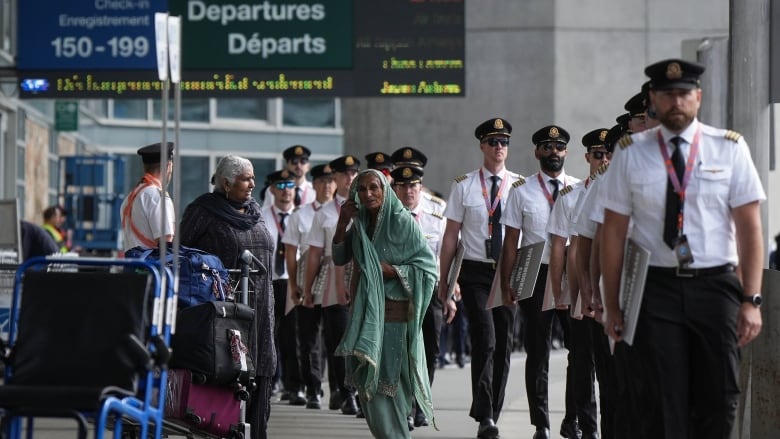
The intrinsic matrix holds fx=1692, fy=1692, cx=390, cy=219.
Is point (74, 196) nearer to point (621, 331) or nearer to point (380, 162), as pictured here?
point (380, 162)

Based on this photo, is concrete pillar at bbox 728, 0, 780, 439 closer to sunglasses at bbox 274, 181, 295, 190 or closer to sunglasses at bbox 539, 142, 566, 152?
sunglasses at bbox 539, 142, 566, 152

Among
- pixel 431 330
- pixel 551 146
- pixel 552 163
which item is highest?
pixel 551 146

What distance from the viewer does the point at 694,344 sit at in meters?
7.20

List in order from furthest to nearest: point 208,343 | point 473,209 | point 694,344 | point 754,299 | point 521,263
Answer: point 473,209
point 521,263
point 208,343
point 694,344
point 754,299

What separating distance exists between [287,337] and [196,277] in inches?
278

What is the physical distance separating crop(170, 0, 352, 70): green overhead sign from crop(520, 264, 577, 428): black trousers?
6992mm

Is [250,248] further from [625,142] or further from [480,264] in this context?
[625,142]

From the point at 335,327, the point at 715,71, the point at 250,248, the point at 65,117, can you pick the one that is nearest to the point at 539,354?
the point at 715,71

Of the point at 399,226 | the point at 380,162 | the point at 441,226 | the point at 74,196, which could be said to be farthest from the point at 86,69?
the point at 74,196

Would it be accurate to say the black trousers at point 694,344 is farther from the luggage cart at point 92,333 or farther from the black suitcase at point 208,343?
the black suitcase at point 208,343

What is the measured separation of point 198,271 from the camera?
877 cm

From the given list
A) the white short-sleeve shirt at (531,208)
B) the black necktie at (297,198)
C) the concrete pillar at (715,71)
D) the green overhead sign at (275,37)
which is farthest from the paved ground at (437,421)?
the green overhead sign at (275,37)

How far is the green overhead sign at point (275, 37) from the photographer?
18203 mm

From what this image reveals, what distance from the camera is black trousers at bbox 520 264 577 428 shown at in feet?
37.0
